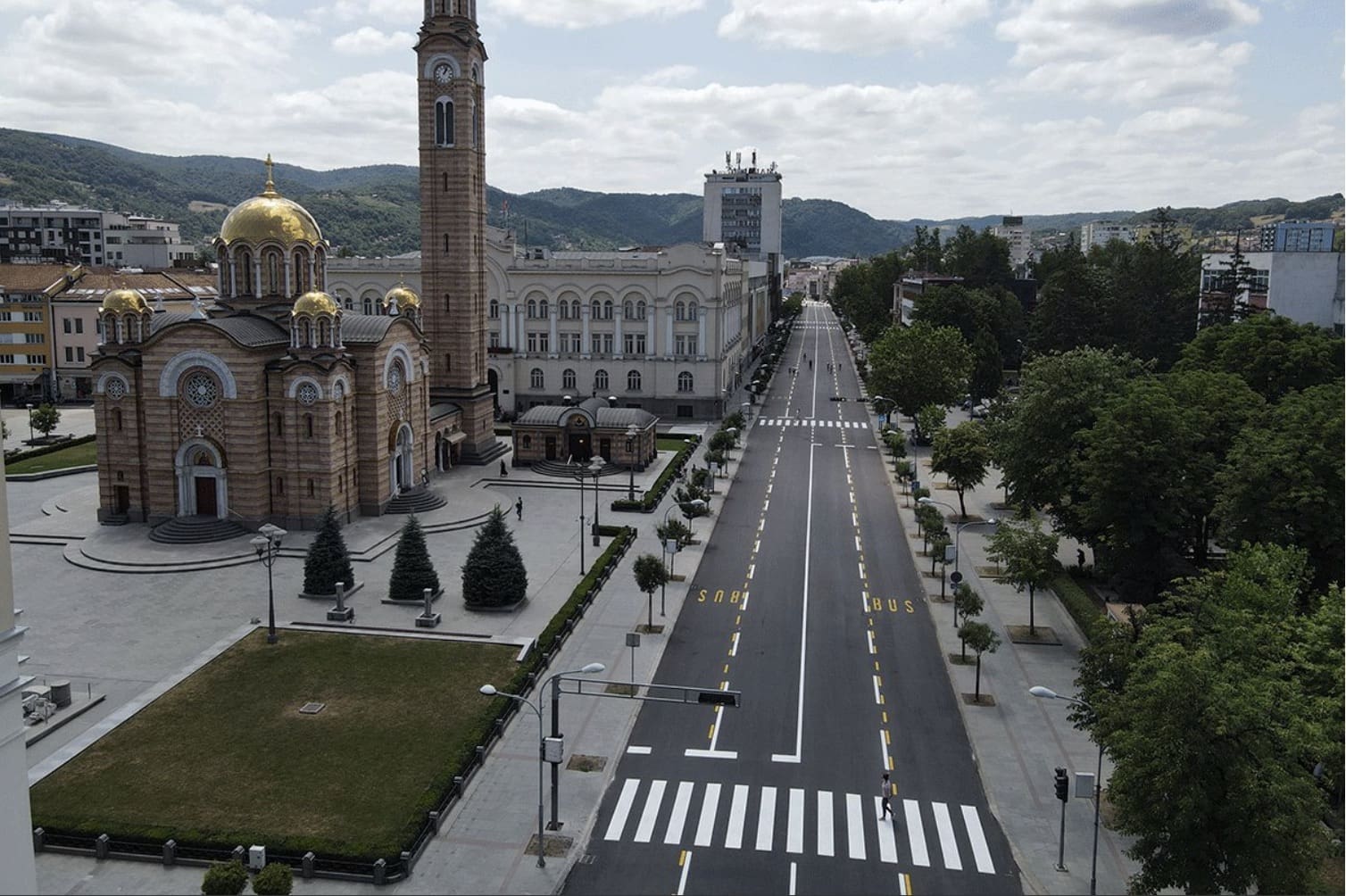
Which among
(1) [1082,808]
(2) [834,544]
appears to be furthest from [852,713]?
(2) [834,544]

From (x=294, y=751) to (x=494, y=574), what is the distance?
45.9 feet

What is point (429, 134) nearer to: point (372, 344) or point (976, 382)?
point (372, 344)

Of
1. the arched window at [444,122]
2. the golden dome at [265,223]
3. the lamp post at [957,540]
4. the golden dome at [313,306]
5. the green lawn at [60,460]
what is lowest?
the lamp post at [957,540]

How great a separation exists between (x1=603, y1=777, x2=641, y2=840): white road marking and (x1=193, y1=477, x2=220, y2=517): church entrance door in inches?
1364

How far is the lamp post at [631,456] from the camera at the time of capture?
219 feet

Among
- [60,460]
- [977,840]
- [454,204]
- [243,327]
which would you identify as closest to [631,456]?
[454,204]

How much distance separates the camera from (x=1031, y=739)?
34.4 m

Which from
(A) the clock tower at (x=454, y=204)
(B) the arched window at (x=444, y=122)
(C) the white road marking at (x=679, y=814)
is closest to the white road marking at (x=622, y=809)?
(C) the white road marking at (x=679, y=814)

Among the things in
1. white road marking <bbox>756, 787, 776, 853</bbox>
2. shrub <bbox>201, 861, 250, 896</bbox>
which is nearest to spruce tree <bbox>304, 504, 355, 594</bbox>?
shrub <bbox>201, 861, 250, 896</bbox>

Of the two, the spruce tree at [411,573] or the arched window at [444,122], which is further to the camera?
the arched window at [444,122]

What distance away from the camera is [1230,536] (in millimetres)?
40625

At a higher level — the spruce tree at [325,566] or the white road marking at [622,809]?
the spruce tree at [325,566]

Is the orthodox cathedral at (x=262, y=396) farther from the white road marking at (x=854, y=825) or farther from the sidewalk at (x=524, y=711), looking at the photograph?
the white road marking at (x=854, y=825)

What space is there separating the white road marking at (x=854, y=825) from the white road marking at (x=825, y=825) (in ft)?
1.50
